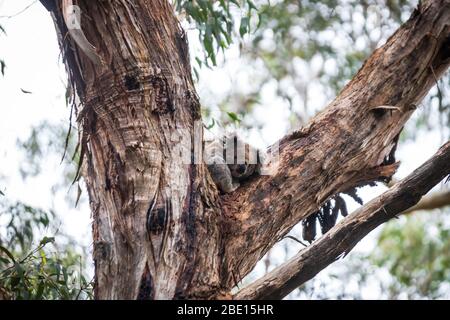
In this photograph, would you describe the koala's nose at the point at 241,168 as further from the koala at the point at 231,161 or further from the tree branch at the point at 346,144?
the tree branch at the point at 346,144

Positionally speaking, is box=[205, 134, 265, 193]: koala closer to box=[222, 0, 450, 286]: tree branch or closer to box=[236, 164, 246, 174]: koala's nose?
box=[236, 164, 246, 174]: koala's nose

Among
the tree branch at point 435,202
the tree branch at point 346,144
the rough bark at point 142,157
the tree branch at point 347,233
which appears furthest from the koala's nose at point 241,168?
the tree branch at point 435,202

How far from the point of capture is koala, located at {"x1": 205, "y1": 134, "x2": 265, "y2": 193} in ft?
12.6

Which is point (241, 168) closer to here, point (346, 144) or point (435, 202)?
point (346, 144)

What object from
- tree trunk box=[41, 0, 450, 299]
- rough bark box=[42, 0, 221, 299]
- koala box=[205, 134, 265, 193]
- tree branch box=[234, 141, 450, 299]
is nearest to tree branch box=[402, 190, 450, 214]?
koala box=[205, 134, 265, 193]

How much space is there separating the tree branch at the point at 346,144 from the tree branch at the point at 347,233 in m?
0.30

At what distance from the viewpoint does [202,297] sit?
2869mm

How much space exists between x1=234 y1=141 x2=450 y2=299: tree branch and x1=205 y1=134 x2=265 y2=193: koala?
73 centimetres

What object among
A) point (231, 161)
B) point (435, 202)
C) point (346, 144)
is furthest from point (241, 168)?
point (435, 202)

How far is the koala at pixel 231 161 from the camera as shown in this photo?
151 inches

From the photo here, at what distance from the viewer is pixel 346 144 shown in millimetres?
3707

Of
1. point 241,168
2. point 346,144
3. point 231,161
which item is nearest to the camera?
point 346,144

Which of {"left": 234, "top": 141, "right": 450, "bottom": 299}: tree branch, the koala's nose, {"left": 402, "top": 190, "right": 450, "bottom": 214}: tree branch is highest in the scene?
{"left": 402, "top": 190, "right": 450, "bottom": 214}: tree branch

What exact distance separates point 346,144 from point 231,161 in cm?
96
